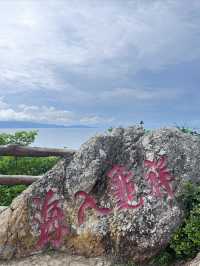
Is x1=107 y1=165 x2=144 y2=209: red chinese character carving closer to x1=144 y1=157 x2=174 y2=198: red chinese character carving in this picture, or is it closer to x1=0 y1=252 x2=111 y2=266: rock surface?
x1=144 y1=157 x2=174 y2=198: red chinese character carving

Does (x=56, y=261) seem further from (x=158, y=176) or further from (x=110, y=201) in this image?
(x=158, y=176)

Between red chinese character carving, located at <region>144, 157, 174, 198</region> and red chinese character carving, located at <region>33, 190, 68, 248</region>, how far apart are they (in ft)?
4.44

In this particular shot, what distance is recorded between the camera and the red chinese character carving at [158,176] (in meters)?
6.79

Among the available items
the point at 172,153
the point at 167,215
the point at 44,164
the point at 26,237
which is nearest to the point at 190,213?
the point at 167,215

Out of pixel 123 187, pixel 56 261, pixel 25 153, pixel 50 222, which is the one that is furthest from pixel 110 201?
pixel 25 153

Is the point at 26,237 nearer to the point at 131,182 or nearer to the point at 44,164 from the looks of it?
the point at 131,182

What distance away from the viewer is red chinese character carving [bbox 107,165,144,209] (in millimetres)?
6762

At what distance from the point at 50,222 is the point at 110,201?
914mm

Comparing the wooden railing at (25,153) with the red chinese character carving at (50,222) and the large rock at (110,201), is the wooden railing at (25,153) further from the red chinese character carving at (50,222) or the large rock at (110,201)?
the red chinese character carving at (50,222)

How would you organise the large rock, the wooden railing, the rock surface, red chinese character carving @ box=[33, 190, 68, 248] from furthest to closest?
the wooden railing < red chinese character carving @ box=[33, 190, 68, 248] < the rock surface < the large rock

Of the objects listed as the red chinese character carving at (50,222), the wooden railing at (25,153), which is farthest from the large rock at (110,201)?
the wooden railing at (25,153)

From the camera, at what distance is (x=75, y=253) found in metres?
6.90

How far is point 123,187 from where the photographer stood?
22.6 ft

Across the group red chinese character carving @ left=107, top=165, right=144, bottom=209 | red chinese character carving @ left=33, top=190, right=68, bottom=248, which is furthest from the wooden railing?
red chinese character carving @ left=107, top=165, right=144, bottom=209
